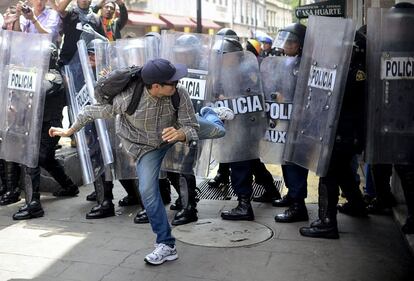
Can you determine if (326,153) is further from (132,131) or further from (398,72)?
(132,131)

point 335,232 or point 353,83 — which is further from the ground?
point 353,83

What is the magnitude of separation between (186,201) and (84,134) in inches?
46.8

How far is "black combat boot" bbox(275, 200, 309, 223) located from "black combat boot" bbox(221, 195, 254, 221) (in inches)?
10.3

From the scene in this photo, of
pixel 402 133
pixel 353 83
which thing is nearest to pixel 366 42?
pixel 353 83

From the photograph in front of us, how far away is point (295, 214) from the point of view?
15.2 ft

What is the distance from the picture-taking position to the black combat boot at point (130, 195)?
532 centimetres

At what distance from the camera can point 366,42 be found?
3.87 m

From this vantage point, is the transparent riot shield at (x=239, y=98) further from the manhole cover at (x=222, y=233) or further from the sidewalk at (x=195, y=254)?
the sidewalk at (x=195, y=254)

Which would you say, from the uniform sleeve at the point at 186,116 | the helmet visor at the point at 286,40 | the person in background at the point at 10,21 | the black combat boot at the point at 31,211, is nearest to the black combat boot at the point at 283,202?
the helmet visor at the point at 286,40

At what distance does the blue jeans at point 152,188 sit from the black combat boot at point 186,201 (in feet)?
3.00

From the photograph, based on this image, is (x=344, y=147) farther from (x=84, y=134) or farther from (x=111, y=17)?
(x=111, y=17)

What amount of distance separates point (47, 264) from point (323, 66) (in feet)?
8.56

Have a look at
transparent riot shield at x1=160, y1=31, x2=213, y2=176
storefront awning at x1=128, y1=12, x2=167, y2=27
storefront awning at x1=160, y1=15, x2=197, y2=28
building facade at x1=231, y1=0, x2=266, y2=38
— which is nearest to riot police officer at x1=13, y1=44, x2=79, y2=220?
transparent riot shield at x1=160, y1=31, x2=213, y2=176

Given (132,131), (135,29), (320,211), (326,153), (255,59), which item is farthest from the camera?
(135,29)
